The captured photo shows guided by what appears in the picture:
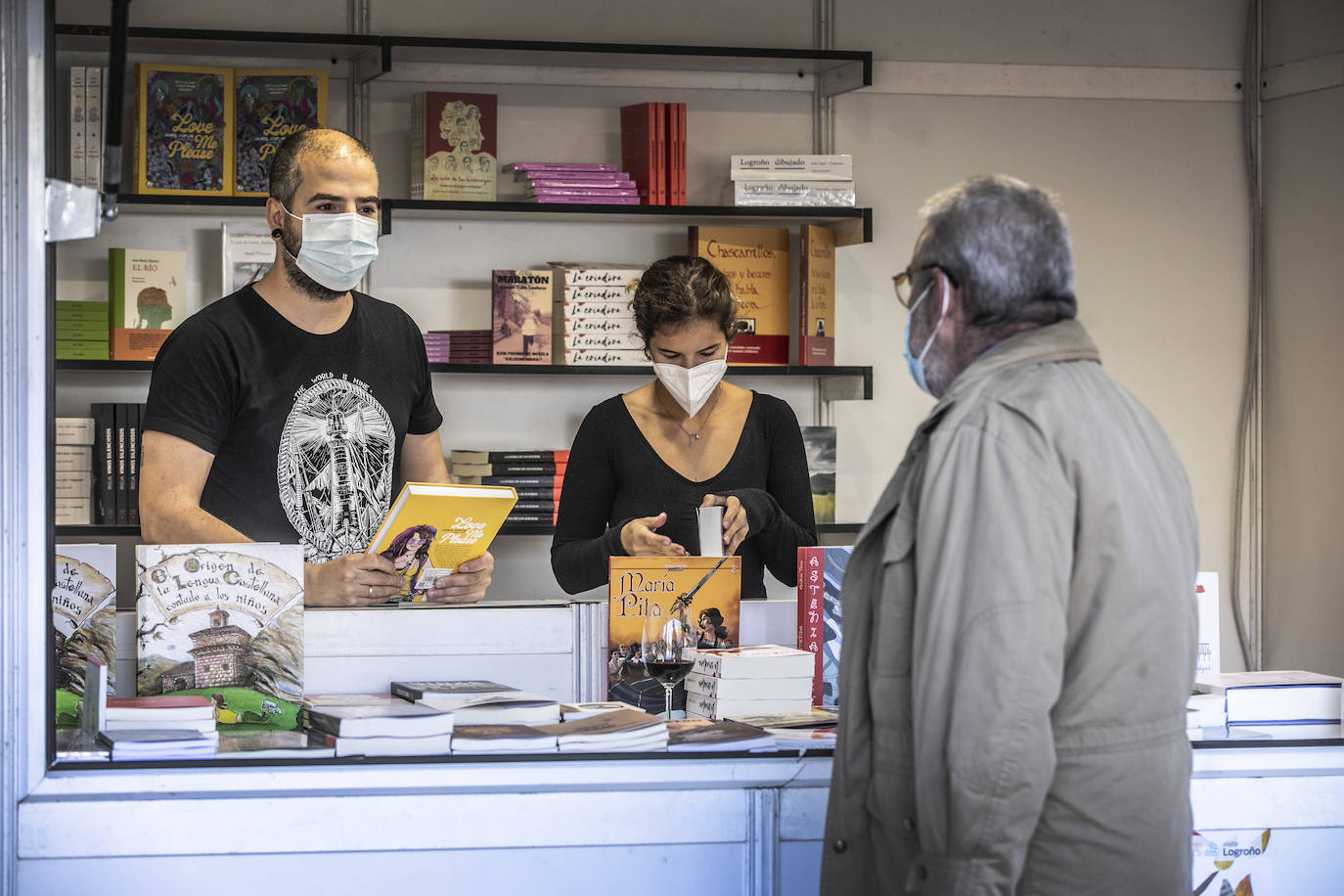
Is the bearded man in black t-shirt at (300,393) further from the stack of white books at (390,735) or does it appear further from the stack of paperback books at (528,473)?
the stack of paperback books at (528,473)

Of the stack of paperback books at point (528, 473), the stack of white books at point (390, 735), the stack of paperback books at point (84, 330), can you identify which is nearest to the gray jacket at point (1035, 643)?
the stack of white books at point (390, 735)

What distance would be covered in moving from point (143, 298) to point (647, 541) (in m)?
2.24

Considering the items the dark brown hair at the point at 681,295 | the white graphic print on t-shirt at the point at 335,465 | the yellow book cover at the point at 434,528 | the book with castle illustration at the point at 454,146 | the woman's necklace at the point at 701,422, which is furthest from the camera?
the book with castle illustration at the point at 454,146

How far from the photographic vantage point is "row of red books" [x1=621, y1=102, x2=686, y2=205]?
420 centimetres

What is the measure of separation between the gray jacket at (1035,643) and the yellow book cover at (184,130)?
10.4 ft

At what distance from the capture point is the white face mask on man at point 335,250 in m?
2.64

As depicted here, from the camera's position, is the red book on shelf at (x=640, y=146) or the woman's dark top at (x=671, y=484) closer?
the woman's dark top at (x=671, y=484)

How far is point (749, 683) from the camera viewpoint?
80.1 inches

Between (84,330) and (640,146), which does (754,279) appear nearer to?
(640,146)

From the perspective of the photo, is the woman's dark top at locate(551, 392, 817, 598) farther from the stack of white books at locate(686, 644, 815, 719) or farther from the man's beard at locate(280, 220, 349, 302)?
the stack of white books at locate(686, 644, 815, 719)

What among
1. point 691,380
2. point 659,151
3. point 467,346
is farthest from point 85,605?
point 659,151

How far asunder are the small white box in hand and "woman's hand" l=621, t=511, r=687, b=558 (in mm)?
74

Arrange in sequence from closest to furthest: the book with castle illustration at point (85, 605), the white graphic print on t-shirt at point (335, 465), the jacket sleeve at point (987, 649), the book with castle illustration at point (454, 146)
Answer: the jacket sleeve at point (987, 649), the book with castle illustration at point (85, 605), the white graphic print on t-shirt at point (335, 465), the book with castle illustration at point (454, 146)

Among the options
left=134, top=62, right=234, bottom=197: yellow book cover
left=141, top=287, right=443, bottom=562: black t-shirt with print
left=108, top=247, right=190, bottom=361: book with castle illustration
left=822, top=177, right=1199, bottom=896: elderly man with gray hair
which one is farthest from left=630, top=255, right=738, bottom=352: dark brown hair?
left=108, top=247, right=190, bottom=361: book with castle illustration
